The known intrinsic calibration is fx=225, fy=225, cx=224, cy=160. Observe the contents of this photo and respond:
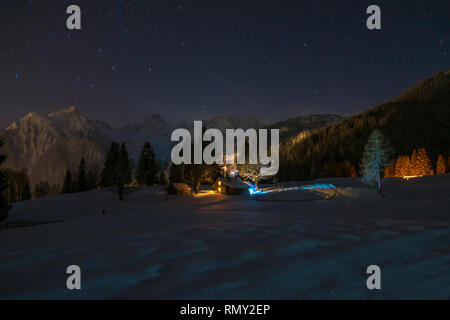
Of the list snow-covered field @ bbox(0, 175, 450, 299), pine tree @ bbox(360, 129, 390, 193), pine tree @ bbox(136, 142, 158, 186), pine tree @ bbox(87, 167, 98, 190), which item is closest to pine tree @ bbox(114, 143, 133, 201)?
pine tree @ bbox(136, 142, 158, 186)

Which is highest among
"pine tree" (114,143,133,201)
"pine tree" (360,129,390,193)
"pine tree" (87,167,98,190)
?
"pine tree" (360,129,390,193)

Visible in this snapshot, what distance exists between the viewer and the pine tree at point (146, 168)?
2439 inches

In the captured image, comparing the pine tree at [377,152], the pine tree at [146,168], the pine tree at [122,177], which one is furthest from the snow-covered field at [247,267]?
the pine tree at [146,168]

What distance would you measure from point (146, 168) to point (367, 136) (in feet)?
292

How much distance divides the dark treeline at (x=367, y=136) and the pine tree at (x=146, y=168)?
48.4 metres

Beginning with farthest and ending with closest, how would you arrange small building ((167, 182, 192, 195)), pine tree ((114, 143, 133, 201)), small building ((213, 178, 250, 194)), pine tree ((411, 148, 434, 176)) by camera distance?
1. pine tree ((411, 148, 434, 176))
2. small building ((167, 182, 192, 195))
3. small building ((213, 178, 250, 194))
4. pine tree ((114, 143, 133, 201))

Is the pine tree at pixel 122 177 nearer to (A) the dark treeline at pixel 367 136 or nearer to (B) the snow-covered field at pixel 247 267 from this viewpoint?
(B) the snow-covered field at pixel 247 267

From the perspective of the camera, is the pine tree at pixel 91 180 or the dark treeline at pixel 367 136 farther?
the dark treeline at pixel 367 136

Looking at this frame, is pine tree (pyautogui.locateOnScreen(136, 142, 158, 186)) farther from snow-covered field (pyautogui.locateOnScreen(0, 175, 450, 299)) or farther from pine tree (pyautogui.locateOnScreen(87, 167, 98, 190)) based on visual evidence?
snow-covered field (pyautogui.locateOnScreen(0, 175, 450, 299))

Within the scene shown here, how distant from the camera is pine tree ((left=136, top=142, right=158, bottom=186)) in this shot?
6195cm

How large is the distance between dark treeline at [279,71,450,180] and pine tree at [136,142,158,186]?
159 feet
